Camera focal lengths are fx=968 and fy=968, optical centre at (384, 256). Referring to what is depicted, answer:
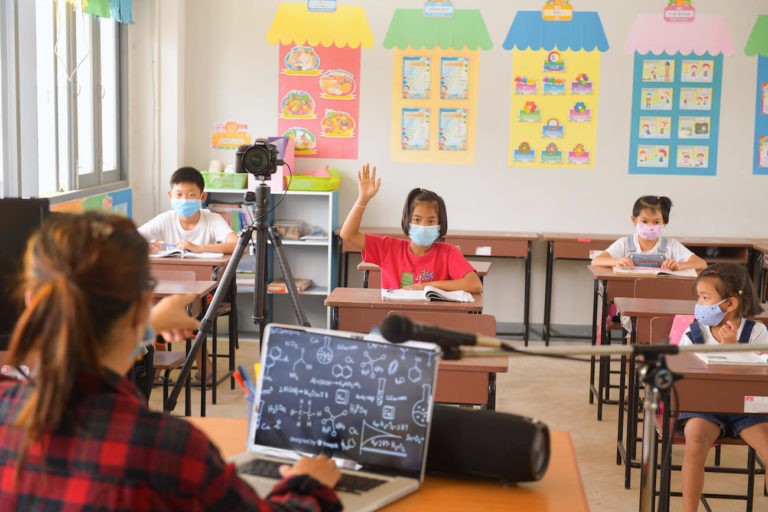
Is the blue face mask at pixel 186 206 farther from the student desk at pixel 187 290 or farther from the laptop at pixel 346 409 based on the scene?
the laptop at pixel 346 409

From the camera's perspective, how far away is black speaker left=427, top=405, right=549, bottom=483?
1668mm

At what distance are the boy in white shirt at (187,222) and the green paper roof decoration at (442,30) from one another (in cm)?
192

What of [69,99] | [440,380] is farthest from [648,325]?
[69,99]

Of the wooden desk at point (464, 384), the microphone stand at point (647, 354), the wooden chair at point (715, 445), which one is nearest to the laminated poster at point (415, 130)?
the wooden chair at point (715, 445)

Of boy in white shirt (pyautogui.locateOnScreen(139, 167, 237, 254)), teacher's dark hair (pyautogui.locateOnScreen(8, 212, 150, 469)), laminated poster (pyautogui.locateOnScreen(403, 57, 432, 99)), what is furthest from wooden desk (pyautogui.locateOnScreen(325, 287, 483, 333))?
laminated poster (pyautogui.locateOnScreen(403, 57, 432, 99))

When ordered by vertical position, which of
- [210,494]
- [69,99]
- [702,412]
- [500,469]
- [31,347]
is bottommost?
[702,412]

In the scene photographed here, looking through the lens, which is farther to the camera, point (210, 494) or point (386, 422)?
point (386, 422)

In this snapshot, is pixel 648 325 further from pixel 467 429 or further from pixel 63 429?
pixel 63 429

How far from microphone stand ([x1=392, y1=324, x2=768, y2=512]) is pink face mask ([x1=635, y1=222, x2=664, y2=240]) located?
3.62m

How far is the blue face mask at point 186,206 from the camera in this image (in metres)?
5.21

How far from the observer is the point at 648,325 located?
12.9ft

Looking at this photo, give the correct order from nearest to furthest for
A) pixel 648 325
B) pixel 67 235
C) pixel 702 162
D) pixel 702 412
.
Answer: pixel 67 235 → pixel 702 412 → pixel 648 325 → pixel 702 162

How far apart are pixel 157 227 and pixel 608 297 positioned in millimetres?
2417

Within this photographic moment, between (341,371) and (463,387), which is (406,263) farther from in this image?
(341,371)
